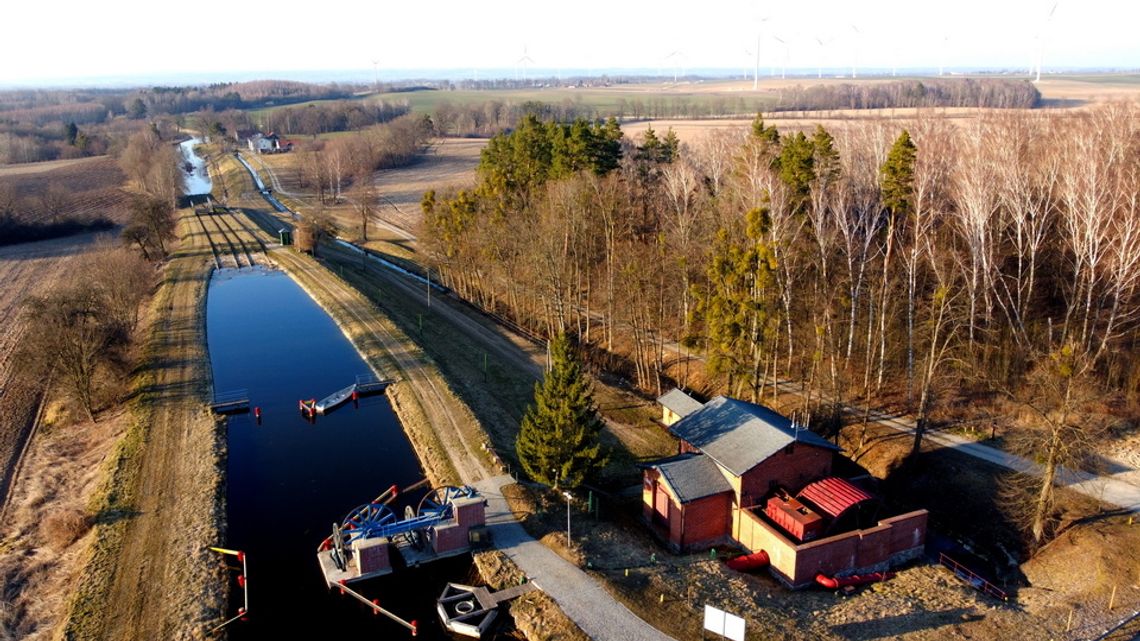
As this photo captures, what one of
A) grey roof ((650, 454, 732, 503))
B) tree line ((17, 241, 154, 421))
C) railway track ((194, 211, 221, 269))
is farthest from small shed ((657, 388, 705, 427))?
railway track ((194, 211, 221, 269))

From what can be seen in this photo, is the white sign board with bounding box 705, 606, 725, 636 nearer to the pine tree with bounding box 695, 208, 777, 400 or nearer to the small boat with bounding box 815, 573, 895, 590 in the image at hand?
the small boat with bounding box 815, 573, 895, 590

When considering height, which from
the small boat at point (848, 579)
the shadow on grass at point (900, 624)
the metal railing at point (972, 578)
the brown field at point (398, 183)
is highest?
the brown field at point (398, 183)

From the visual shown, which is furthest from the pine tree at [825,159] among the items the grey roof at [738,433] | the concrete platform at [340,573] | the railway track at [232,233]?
the railway track at [232,233]

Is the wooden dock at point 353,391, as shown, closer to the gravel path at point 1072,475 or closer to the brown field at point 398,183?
the gravel path at point 1072,475

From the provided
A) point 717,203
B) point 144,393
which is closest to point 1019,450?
point 717,203

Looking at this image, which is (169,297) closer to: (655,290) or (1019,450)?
(655,290)

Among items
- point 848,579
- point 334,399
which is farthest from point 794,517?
point 334,399

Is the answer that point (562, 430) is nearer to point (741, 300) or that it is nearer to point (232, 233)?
point (741, 300)

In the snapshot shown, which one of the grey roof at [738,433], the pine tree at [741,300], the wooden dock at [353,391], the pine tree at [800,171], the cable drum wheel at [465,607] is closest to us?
the cable drum wheel at [465,607]
